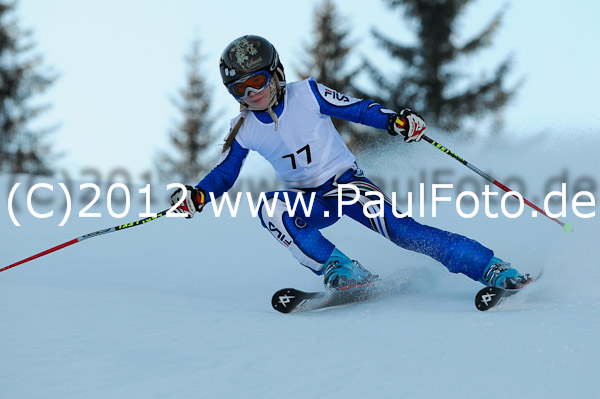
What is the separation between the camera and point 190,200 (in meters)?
3.23

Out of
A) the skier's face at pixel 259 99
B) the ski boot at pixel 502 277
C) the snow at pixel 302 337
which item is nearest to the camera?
the snow at pixel 302 337

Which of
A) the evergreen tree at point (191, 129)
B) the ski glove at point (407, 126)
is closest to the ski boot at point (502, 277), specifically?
the ski glove at point (407, 126)

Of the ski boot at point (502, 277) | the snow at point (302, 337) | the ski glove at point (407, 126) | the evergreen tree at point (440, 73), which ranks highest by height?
the evergreen tree at point (440, 73)

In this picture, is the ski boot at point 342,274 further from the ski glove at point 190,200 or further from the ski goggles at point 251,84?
the ski goggles at point 251,84

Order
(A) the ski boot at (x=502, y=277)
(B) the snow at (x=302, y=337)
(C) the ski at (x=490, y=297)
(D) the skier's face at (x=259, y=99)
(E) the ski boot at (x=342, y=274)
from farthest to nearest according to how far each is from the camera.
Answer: (D) the skier's face at (x=259, y=99), (E) the ski boot at (x=342, y=274), (A) the ski boot at (x=502, y=277), (C) the ski at (x=490, y=297), (B) the snow at (x=302, y=337)

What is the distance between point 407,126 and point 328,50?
646 inches

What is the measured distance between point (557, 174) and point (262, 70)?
17.9 ft

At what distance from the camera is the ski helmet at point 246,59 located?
3.14 meters

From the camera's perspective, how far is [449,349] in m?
2.05

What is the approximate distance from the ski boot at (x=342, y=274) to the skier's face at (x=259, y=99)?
910 millimetres

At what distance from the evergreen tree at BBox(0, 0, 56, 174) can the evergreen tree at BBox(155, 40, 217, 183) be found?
4.61 meters

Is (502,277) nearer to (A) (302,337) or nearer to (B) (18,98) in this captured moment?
(A) (302,337)

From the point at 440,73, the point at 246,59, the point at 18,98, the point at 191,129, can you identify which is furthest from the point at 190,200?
the point at 191,129

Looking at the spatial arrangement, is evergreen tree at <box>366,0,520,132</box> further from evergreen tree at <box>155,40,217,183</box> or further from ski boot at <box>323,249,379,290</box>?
ski boot at <box>323,249,379,290</box>
